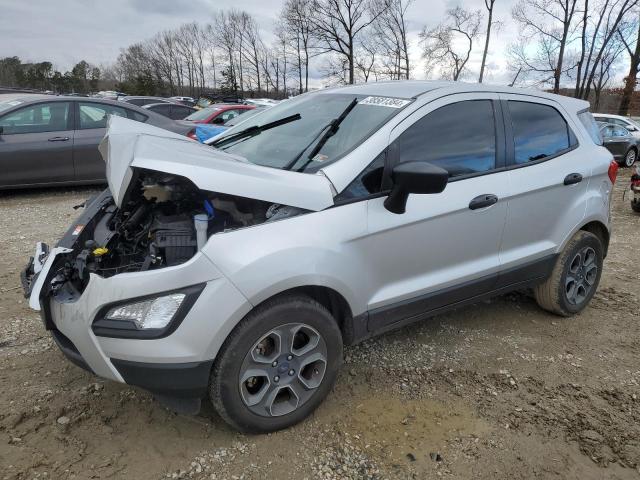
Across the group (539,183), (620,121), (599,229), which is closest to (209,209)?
(539,183)

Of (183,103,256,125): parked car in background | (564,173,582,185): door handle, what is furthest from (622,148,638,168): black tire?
(564,173,582,185): door handle

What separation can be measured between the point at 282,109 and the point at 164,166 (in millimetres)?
1610

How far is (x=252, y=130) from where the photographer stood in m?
3.43

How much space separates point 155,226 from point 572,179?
289 centimetres

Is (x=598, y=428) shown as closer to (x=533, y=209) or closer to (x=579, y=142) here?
(x=533, y=209)

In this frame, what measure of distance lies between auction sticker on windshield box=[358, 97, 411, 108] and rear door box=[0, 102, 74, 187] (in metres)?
5.90

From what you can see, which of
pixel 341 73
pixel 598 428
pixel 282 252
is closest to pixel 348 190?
pixel 282 252

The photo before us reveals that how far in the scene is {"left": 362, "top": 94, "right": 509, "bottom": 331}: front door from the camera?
106 inches

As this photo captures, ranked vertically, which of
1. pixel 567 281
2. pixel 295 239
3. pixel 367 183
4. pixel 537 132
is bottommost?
pixel 567 281

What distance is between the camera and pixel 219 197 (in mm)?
2432

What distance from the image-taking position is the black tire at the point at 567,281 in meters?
3.76

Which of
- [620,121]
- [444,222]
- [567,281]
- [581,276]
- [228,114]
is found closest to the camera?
[444,222]

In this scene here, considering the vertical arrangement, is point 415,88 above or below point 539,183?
above

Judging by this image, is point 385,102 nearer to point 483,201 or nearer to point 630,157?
point 483,201
